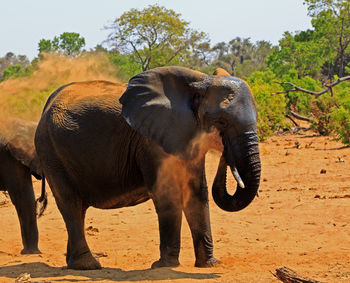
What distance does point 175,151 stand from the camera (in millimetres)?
5766

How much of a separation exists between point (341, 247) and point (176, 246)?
213 centimetres

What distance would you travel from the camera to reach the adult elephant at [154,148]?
550cm

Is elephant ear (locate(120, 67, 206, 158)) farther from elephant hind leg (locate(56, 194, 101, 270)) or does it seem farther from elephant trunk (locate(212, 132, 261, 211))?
elephant hind leg (locate(56, 194, 101, 270))

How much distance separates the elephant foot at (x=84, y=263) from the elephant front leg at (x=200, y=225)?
113cm

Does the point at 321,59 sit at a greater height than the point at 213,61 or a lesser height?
lesser

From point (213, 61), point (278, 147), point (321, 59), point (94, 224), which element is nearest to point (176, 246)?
point (94, 224)

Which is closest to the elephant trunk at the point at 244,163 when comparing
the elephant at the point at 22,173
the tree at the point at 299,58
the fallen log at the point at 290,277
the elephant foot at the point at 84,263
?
the fallen log at the point at 290,277

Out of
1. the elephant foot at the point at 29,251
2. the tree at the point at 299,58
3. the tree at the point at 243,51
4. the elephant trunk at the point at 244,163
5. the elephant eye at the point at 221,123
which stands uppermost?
the tree at the point at 243,51

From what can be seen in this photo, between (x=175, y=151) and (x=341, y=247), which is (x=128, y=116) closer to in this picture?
(x=175, y=151)

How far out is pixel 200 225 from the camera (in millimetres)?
6375

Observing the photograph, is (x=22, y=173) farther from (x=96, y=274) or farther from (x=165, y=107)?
(x=165, y=107)

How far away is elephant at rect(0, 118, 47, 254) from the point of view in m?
8.09

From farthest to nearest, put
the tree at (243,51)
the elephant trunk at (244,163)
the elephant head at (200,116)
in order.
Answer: the tree at (243,51) → the elephant head at (200,116) → the elephant trunk at (244,163)

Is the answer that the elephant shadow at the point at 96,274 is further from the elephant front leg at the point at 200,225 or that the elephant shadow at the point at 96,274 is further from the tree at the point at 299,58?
the tree at the point at 299,58
